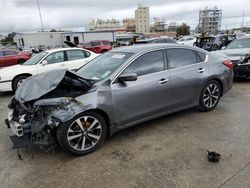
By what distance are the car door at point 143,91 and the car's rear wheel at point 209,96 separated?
3.36 ft

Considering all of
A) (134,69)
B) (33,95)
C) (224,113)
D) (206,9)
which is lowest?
(224,113)

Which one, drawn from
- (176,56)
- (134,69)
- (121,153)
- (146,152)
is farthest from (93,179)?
(176,56)

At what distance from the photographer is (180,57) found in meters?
4.16

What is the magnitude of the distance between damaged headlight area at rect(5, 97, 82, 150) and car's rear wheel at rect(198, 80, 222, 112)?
2658 millimetres

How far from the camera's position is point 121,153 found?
3.24m

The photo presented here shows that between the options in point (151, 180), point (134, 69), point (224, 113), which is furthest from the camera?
point (224, 113)

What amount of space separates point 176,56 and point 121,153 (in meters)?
2.08

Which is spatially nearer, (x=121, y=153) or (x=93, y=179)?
(x=93, y=179)

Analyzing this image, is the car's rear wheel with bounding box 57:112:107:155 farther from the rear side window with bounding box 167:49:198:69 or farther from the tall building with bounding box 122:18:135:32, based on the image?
the tall building with bounding box 122:18:135:32

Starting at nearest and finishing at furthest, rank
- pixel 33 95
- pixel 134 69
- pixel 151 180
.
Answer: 1. pixel 151 180
2. pixel 33 95
3. pixel 134 69

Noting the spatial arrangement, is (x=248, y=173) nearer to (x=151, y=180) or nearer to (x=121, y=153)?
(x=151, y=180)

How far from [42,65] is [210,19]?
317 ft

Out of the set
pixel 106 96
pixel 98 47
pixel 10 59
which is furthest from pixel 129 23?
pixel 106 96

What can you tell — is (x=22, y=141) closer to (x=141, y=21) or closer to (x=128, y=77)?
(x=128, y=77)
